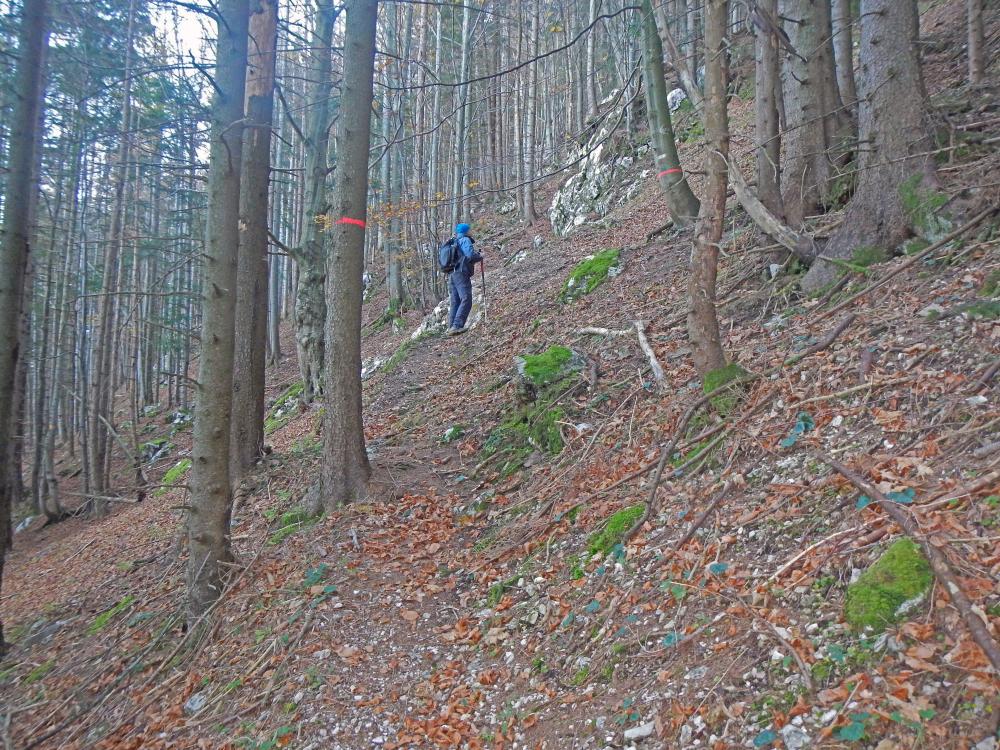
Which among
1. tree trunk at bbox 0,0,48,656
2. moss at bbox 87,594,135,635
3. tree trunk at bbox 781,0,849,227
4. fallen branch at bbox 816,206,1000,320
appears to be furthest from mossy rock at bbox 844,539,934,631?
tree trunk at bbox 0,0,48,656

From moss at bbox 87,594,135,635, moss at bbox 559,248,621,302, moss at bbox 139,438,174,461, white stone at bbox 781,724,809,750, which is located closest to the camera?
white stone at bbox 781,724,809,750

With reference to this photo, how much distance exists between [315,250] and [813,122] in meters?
8.19

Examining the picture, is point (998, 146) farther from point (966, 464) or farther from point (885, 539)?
point (885, 539)

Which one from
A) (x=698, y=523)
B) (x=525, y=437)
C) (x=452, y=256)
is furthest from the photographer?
(x=452, y=256)

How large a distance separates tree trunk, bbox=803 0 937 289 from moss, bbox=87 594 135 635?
7765 mm

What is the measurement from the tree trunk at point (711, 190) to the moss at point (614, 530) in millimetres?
1506

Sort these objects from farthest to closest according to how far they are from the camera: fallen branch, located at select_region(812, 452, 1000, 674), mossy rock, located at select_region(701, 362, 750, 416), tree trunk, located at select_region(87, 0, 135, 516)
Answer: tree trunk, located at select_region(87, 0, 135, 516)
mossy rock, located at select_region(701, 362, 750, 416)
fallen branch, located at select_region(812, 452, 1000, 674)

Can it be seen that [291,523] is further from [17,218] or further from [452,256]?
[452,256]

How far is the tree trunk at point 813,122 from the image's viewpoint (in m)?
7.11

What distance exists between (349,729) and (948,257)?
18.7ft

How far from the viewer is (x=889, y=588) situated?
109 inches

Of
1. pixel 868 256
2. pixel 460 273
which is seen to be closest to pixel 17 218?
pixel 460 273

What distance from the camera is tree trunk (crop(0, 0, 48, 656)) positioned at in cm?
652

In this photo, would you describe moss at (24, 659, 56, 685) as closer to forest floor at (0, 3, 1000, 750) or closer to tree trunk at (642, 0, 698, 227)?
forest floor at (0, 3, 1000, 750)
